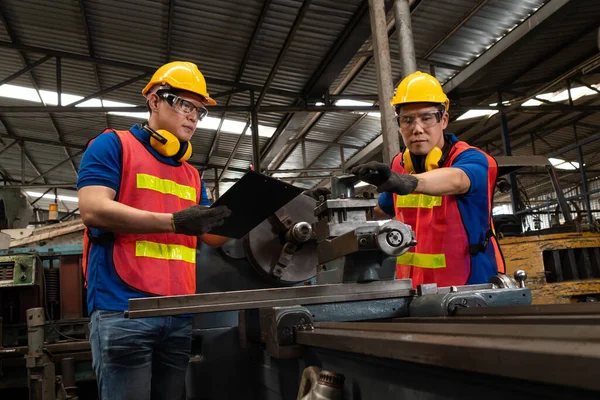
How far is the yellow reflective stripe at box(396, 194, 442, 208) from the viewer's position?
1.94 m

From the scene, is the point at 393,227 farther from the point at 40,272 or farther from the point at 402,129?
the point at 40,272

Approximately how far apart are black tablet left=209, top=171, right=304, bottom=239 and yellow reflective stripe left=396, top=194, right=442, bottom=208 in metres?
0.57

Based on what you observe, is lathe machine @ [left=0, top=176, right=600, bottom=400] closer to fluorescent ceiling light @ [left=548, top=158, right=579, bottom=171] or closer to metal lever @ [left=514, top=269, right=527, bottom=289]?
metal lever @ [left=514, top=269, right=527, bottom=289]

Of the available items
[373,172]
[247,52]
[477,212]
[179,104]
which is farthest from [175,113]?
[247,52]

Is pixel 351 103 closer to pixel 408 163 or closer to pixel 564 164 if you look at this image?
pixel 408 163

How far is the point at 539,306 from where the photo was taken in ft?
3.74

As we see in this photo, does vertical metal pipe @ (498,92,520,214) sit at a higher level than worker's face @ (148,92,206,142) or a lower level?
higher

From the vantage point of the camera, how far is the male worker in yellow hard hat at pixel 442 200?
72.3 inches

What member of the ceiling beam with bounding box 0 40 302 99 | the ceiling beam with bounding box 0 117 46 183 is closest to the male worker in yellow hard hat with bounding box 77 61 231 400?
the ceiling beam with bounding box 0 40 302 99

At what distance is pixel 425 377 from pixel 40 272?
2927 mm

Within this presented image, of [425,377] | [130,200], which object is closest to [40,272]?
[130,200]

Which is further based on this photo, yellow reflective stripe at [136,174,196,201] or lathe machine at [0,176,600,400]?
yellow reflective stripe at [136,174,196,201]

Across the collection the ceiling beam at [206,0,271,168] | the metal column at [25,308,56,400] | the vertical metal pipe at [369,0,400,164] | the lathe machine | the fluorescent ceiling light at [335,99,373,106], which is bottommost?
the metal column at [25,308,56,400]

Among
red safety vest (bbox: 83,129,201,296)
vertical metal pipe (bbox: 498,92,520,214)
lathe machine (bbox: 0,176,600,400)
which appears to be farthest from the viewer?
vertical metal pipe (bbox: 498,92,520,214)
